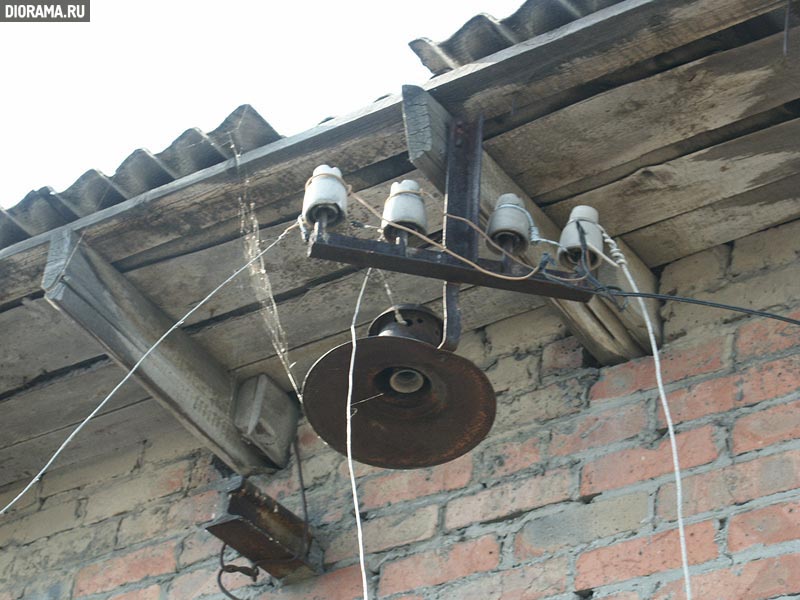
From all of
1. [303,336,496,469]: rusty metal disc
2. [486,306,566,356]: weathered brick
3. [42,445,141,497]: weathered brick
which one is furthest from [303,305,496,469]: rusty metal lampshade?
[42,445,141,497]: weathered brick

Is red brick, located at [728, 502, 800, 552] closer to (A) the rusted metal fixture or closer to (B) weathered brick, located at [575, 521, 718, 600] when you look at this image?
(B) weathered brick, located at [575, 521, 718, 600]

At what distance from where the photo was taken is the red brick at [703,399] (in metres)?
3.04

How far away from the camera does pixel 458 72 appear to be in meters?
2.93

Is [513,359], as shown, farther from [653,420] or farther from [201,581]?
[201,581]

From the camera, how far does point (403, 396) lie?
9.06 feet

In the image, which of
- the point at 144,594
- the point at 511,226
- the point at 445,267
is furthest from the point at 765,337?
the point at 144,594

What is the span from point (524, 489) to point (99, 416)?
4.62 feet

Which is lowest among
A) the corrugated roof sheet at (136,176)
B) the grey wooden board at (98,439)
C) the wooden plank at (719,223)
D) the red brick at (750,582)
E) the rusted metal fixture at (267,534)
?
the red brick at (750,582)

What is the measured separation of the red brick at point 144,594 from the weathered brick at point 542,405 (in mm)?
1035

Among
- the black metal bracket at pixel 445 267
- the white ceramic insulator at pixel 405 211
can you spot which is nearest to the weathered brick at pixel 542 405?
the black metal bracket at pixel 445 267

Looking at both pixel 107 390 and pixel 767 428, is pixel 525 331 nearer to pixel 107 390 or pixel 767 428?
pixel 767 428

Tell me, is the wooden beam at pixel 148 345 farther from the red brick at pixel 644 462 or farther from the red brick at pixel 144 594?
the red brick at pixel 644 462

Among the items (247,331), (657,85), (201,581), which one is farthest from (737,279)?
(201,581)

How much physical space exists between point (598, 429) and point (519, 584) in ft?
1.46
